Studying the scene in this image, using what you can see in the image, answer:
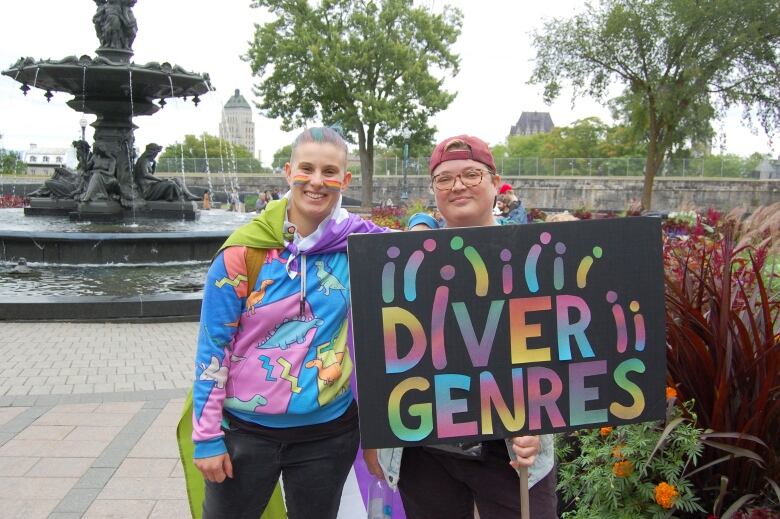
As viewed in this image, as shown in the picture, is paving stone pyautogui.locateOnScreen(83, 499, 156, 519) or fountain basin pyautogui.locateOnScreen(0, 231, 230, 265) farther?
fountain basin pyautogui.locateOnScreen(0, 231, 230, 265)

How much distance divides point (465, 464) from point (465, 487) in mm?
142

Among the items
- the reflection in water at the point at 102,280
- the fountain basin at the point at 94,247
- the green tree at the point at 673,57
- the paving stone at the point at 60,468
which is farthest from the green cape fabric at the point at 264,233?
the green tree at the point at 673,57

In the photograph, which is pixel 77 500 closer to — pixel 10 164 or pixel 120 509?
pixel 120 509

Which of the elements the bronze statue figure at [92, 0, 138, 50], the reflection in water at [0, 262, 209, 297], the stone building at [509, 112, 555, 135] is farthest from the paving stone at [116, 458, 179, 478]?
the stone building at [509, 112, 555, 135]

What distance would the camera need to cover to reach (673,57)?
88.2ft

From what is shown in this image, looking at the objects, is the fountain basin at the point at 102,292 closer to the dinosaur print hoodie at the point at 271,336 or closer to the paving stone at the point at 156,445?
the paving stone at the point at 156,445

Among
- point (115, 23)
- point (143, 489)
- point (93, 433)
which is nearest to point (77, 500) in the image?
point (143, 489)

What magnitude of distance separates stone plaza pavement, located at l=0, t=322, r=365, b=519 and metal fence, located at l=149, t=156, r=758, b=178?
32.0 meters

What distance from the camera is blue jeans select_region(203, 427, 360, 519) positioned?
222 centimetres

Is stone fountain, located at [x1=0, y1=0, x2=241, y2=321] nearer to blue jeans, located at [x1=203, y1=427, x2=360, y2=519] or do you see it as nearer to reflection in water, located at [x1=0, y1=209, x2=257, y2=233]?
reflection in water, located at [x1=0, y1=209, x2=257, y2=233]

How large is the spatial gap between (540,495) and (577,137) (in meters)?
78.1

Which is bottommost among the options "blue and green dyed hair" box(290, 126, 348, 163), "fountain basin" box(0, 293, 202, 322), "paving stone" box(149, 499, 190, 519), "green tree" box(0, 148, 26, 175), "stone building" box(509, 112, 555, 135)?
"paving stone" box(149, 499, 190, 519)

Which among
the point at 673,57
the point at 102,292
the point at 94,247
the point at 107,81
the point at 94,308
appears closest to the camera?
the point at 94,308

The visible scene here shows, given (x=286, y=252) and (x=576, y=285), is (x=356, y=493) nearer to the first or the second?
(x=286, y=252)
